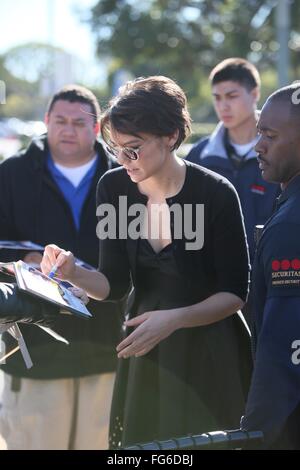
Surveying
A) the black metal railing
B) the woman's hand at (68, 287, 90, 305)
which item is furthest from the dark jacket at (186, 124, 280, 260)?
the black metal railing

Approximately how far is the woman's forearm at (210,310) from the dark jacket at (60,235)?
1.24m

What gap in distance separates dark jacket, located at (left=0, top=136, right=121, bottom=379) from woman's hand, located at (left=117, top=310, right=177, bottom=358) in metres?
1.32

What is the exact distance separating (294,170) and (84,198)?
1.98 metres

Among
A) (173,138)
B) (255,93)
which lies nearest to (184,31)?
(255,93)

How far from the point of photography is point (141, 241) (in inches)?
120

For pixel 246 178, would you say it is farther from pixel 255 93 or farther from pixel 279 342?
pixel 279 342

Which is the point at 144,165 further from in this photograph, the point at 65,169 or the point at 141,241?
the point at 65,169

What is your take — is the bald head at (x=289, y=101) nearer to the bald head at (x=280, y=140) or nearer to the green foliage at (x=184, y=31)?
the bald head at (x=280, y=140)

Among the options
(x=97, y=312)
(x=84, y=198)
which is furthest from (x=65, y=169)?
(x=97, y=312)

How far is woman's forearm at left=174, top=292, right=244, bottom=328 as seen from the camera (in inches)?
111

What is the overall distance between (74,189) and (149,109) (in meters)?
1.43

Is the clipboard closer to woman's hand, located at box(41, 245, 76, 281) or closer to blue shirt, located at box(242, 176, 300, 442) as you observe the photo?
woman's hand, located at box(41, 245, 76, 281)

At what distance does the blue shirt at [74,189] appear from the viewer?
13.6ft

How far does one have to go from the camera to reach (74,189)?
13.8 feet
